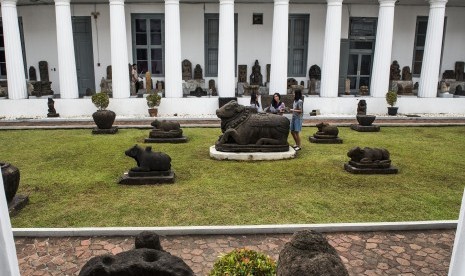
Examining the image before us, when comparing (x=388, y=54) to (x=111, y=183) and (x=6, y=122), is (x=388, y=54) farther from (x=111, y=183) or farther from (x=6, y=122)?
(x=6, y=122)


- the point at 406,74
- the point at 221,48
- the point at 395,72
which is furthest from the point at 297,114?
the point at 406,74

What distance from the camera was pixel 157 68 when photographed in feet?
69.1

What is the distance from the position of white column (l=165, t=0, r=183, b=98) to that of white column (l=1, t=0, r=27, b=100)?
641 centimetres

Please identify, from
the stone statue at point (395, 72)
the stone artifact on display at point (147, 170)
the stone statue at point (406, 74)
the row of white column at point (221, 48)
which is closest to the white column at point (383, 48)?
Result: the row of white column at point (221, 48)

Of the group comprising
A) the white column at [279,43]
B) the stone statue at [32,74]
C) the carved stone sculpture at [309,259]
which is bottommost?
the carved stone sculpture at [309,259]

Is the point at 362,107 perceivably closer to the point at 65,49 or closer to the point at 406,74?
the point at 406,74

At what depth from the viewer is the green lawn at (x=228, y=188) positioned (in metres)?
6.96

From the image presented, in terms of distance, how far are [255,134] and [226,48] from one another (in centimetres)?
778

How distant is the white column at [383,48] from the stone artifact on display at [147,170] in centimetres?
1288

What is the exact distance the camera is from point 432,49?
60.3 feet

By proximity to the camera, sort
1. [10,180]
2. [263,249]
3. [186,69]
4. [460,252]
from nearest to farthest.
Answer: [460,252] → [263,249] → [10,180] → [186,69]

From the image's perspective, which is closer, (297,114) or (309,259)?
(309,259)

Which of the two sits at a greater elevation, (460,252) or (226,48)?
(226,48)

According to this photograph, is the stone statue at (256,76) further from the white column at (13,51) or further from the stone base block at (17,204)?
the stone base block at (17,204)
